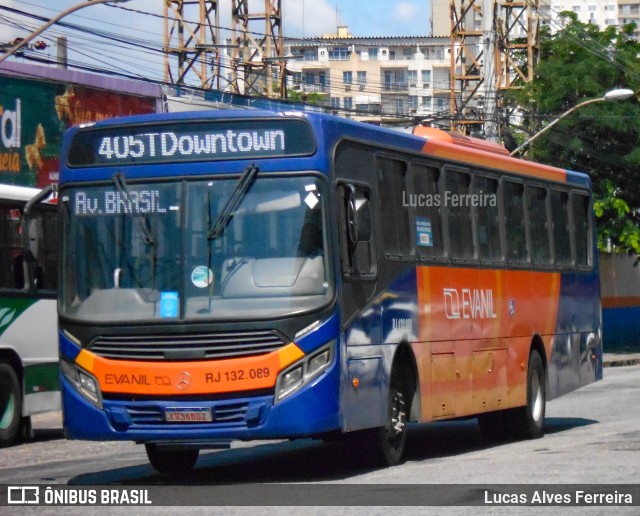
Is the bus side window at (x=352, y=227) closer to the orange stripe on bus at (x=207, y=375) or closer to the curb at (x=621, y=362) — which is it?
the orange stripe on bus at (x=207, y=375)

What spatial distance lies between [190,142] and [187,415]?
2.26 metres

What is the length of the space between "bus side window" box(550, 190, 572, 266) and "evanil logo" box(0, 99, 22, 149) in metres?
15.0

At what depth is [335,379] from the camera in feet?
37.1

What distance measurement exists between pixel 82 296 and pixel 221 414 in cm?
161

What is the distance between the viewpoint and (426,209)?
13852 millimetres

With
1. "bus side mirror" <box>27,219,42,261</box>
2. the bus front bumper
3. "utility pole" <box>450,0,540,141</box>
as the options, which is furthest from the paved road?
"utility pole" <box>450,0,540,141</box>

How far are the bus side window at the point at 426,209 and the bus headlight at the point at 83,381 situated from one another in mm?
3587

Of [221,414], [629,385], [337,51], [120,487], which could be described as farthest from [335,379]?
[337,51]

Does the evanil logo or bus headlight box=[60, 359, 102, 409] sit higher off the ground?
the evanil logo

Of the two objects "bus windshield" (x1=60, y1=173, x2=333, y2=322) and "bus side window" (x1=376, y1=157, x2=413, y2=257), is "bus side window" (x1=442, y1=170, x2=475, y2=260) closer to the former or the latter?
"bus side window" (x1=376, y1=157, x2=413, y2=257)

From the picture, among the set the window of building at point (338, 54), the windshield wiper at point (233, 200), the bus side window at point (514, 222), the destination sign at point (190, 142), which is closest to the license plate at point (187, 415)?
the windshield wiper at point (233, 200)

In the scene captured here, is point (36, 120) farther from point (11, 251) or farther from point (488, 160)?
point (488, 160)

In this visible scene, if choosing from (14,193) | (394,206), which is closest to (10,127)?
(14,193)

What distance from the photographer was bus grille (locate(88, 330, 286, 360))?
36.4 feet
